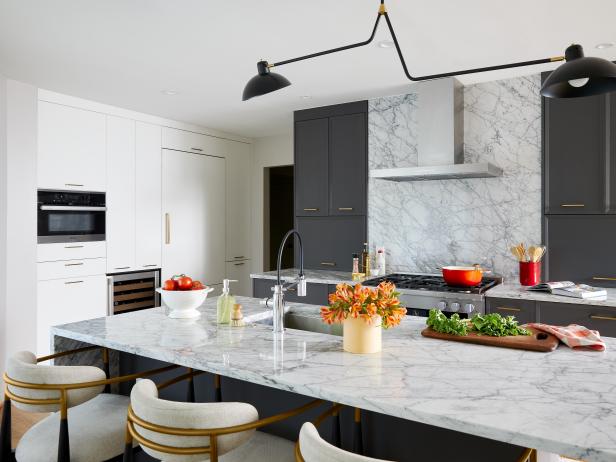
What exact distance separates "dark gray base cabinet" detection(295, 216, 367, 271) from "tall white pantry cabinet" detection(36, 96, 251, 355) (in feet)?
4.54

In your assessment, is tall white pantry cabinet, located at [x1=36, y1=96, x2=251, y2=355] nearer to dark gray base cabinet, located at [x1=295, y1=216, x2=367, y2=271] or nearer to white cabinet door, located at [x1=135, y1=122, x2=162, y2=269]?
white cabinet door, located at [x1=135, y1=122, x2=162, y2=269]

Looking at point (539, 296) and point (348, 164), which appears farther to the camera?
point (348, 164)

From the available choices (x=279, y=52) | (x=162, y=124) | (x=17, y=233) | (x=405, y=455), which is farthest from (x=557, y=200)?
(x=17, y=233)

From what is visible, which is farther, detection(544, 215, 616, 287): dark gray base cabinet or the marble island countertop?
detection(544, 215, 616, 287): dark gray base cabinet

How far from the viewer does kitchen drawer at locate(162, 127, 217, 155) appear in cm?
507

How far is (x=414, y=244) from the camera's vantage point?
4180mm

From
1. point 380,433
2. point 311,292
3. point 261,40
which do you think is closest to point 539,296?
point 311,292

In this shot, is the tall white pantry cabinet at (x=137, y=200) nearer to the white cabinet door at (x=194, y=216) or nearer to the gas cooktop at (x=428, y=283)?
→ the white cabinet door at (x=194, y=216)

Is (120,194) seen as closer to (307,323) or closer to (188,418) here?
(307,323)

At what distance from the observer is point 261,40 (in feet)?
9.64

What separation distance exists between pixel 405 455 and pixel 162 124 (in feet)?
14.1

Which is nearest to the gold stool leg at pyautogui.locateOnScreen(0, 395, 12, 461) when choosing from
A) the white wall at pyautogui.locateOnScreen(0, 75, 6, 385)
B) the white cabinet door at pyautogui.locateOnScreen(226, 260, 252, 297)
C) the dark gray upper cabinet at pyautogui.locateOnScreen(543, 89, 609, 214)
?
the white wall at pyautogui.locateOnScreen(0, 75, 6, 385)

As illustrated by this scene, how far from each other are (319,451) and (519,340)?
97cm

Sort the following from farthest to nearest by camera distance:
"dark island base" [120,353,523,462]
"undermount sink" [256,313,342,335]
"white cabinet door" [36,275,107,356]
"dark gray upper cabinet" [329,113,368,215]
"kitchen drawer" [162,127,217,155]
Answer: "kitchen drawer" [162,127,217,155] → "dark gray upper cabinet" [329,113,368,215] → "white cabinet door" [36,275,107,356] → "undermount sink" [256,313,342,335] → "dark island base" [120,353,523,462]
